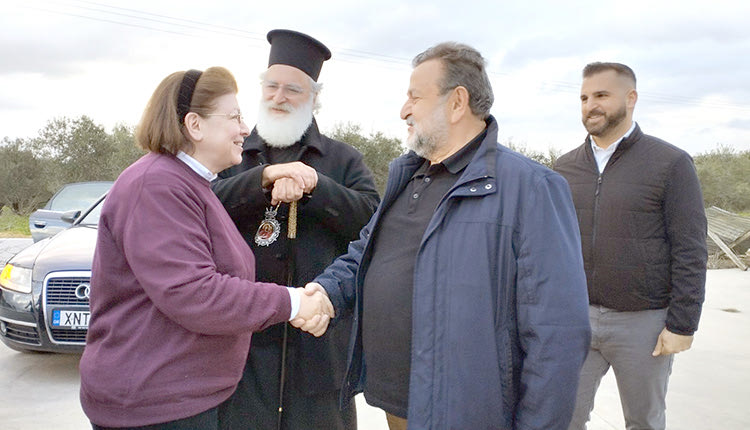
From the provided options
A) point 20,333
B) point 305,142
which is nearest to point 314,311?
point 305,142

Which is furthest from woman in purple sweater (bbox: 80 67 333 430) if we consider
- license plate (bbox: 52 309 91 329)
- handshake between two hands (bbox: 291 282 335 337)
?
license plate (bbox: 52 309 91 329)

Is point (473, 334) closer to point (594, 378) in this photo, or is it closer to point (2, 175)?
point (594, 378)

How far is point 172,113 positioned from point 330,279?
3.05ft

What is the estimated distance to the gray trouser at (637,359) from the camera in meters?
2.95

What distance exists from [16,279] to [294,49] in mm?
3495

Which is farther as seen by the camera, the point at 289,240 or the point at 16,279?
the point at 16,279

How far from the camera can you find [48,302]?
457 cm

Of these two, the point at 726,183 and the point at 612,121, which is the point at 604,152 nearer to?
the point at 612,121

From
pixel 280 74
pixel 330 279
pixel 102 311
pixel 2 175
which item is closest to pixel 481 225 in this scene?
pixel 330 279

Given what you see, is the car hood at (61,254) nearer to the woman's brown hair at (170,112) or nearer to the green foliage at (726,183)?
the woman's brown hair at (170,112)

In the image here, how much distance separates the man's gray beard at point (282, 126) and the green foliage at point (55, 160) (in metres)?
22.7

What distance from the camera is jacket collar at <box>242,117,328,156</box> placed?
279 cm

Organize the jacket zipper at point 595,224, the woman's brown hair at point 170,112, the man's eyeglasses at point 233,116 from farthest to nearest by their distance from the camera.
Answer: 1. the jacket zipper at point 595,224
2. the man's eyeglasses at point 233,116
3. the woman's brown hair at point 170,112

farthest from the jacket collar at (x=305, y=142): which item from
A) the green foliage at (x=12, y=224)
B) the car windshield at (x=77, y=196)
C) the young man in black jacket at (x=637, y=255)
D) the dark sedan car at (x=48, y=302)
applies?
the green foliage at (x=12, y=224)
